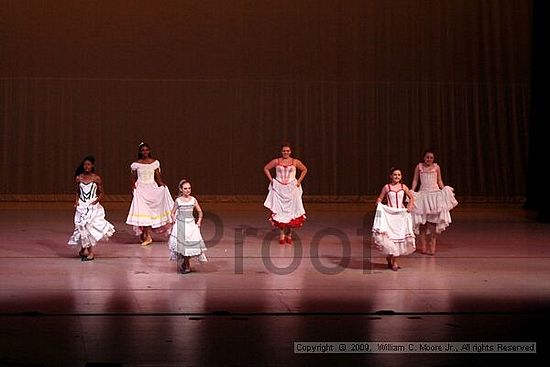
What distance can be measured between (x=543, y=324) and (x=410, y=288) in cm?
218

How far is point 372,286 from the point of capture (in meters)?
10.9

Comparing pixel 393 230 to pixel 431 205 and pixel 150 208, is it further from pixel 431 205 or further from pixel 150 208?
pixel 150 208

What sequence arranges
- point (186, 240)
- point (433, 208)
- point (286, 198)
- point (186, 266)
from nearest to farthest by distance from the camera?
1. point (186, 240)
2. point (186, 266)
3. point (433, 208)
4. point (286, 198)

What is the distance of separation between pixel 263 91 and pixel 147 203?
7.64 m

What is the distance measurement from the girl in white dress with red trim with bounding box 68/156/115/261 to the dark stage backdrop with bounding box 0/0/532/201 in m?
8.63

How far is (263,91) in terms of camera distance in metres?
21.6

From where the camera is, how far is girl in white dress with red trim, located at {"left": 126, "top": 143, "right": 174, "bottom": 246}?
14375mm

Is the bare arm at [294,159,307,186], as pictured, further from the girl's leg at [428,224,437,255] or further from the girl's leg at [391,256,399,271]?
the girl's leg at [391,256,399,271]

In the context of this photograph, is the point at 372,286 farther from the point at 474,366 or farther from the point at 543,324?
the point at 474,366

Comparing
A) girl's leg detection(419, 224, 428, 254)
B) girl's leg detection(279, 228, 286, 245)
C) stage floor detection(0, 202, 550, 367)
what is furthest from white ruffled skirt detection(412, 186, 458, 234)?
girl's leg detection(279, 228, 286, 245)

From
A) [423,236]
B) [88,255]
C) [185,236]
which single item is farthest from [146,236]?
[423,236]

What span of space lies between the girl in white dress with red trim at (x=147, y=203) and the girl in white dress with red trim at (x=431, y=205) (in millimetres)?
3549

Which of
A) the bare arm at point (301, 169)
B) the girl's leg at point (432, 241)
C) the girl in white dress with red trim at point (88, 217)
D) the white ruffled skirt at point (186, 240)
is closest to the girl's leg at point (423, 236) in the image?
the girl's leg at point (432, 241)

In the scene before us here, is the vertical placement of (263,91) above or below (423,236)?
above
